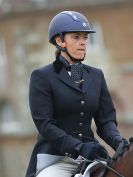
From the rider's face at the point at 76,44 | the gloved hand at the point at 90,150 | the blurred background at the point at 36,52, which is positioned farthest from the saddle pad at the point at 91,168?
the blurred background at the point at 36,52

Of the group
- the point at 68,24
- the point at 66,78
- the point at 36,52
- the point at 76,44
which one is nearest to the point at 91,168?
the point at 66,78

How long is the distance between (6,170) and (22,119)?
382cm

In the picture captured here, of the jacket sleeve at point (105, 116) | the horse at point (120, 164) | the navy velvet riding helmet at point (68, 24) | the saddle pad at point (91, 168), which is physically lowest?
the saddle pad at point (91, 168)

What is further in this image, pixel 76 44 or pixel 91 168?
pixel 76 44

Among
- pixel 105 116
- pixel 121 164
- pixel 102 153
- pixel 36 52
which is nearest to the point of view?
pixel 121 164

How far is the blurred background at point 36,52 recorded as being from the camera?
138 feet

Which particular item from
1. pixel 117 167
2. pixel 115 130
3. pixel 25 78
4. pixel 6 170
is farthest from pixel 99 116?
pixel 25 78

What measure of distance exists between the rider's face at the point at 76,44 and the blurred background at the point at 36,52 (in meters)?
34.0

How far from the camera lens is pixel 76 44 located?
300 inches

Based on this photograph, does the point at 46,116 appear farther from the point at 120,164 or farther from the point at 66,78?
the point at 120,164

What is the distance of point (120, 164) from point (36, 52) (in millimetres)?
36476

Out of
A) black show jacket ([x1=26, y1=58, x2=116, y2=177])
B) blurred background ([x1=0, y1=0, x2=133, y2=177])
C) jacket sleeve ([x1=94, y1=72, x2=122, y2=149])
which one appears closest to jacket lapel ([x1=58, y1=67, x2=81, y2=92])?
black show jacket ([x1=26, y1=58, x2=116, y2=177])

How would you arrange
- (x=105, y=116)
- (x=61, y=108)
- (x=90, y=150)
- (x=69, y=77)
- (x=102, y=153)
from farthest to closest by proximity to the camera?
1. (x=105, y=116)
2. (x=69, y=77)
3. (x=61, y=108)
4. (x=102, y=153)
5. (x=90, y=150)

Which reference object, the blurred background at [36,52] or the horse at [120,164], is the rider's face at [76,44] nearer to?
the horse at [120,164]
